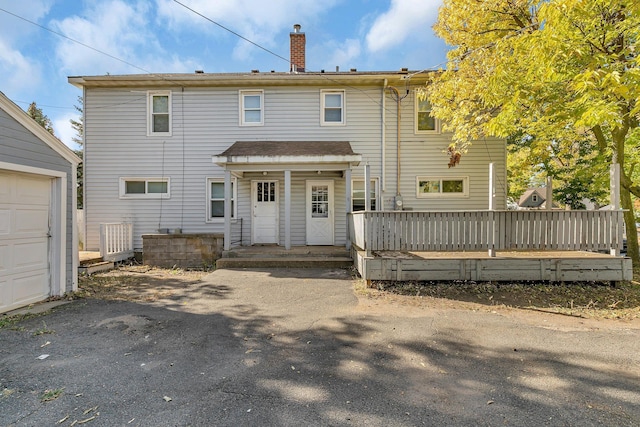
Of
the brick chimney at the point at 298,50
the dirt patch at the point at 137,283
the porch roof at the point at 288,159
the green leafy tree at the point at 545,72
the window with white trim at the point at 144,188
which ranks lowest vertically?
the dirt patch at the point at 137,283

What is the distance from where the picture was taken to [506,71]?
272 inches

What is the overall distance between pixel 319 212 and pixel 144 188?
6.26 metres

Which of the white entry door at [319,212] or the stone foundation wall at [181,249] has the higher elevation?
the white entry door at [319,212]

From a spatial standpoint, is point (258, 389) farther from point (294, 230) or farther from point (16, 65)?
point (16, 65)

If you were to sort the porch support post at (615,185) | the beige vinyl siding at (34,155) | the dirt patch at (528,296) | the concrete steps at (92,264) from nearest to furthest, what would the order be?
the beige vinyl siding at (34,155) → the dirt patch at (528,296) → the porch support post at (615,185) → the concrete steps at (92,264)

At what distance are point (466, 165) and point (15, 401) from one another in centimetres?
1144

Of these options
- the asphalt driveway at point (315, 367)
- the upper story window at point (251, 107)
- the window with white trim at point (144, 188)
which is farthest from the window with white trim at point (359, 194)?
the window with white trim at point (144, 188)

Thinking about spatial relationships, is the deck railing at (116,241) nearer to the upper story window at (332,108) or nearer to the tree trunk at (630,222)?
the upper story window at (332,108)

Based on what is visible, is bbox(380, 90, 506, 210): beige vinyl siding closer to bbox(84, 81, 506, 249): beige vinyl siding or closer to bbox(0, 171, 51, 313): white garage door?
bbox(84, 81, 506, 249): beige vinyl siding

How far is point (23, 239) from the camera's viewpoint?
5.14 meters

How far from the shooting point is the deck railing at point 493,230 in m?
6.29

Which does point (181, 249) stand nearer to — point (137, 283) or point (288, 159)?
point (137, 283)

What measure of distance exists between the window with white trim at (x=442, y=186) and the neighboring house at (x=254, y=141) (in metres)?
0.04

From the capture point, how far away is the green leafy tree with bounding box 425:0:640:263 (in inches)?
212
